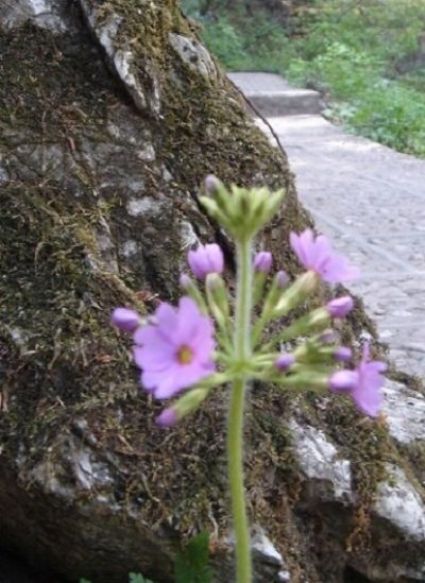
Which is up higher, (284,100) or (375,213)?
(284,100)

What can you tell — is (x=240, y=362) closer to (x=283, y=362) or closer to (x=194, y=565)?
(x=283, y=362)

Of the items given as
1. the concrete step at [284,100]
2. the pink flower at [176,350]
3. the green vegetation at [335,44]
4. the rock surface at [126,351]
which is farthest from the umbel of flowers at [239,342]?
the green vegetation at [335,44]

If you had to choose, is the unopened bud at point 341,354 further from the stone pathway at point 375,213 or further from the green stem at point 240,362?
the stone pathway at point 375,213

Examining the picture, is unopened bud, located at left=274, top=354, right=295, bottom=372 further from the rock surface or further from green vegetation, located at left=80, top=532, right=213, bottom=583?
the rock surface

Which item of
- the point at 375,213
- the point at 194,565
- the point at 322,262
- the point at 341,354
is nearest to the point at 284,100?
the point at 375,213

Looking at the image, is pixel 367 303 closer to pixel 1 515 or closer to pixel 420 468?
pixel 420 468

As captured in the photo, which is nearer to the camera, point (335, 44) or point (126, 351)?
point (126, 351)
